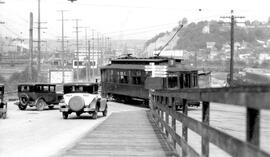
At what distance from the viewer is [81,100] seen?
2664 cm

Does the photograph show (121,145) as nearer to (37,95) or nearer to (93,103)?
(93,103)

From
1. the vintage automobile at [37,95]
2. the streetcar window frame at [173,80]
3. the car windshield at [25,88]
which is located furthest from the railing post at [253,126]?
the streetcar window frame at [173,80]

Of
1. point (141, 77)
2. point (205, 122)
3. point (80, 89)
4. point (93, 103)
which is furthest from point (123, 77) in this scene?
point (205, 122)

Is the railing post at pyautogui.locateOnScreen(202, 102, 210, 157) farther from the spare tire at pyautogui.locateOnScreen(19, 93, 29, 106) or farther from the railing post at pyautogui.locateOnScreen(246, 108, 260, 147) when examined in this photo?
the spare tire at pyautogui.locateOnScreen(19, 93, 29, 106)

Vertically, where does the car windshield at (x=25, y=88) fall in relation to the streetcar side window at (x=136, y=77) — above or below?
below

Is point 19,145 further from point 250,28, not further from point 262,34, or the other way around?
point 250,28

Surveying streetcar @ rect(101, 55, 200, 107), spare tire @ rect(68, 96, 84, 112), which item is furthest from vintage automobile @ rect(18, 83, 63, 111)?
spare tire @ rect(68, 96, 84, 112)

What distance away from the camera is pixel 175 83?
136ft

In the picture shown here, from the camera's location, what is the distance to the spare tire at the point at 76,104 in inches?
1049

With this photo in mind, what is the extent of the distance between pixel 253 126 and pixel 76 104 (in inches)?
894

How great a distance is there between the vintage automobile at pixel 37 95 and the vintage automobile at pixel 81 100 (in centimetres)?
959

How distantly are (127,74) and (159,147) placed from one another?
32.6 meters

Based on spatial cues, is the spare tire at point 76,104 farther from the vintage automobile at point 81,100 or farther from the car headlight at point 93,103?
the car headlight at point 93,103

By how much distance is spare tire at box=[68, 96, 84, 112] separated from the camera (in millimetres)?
26638
